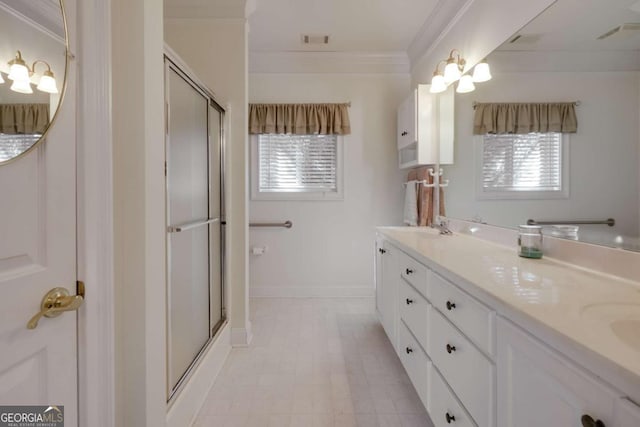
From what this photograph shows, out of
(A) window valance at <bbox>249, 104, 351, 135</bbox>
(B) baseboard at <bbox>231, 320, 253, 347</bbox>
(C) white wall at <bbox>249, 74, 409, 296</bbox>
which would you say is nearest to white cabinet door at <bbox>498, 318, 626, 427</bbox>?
(B) baseboard at <bbox>231, 320, 253, 347</bbox>

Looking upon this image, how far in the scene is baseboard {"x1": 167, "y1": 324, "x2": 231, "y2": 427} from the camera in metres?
1.35

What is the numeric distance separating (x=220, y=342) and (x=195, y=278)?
0.56 meters

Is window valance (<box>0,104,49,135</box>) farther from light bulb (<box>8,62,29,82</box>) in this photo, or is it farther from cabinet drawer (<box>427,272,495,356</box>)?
cabinet drawer (<box>427,272,495,356</box>)

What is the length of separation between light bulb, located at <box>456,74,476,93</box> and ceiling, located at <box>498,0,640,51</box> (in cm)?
40

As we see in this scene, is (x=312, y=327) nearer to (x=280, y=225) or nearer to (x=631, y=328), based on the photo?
(x=280, y=225)

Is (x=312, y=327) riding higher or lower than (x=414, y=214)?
lower

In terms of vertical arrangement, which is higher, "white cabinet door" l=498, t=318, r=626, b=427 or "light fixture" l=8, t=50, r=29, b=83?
"light fixture" l=8, t=50, r=29, b=83

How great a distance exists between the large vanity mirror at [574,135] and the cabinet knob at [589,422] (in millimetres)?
782

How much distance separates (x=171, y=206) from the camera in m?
1.42

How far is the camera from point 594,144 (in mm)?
1192

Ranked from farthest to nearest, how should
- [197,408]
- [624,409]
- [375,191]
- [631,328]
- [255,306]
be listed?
[375,191] < [255,306] < [197,408] < [631,328] < [624,409]

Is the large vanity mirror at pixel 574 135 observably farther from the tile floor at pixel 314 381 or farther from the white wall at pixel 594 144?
the tile floor at pixel 314 381

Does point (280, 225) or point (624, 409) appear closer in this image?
point (624, 409)

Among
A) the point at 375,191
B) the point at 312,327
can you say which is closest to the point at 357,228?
the point at 375,191
